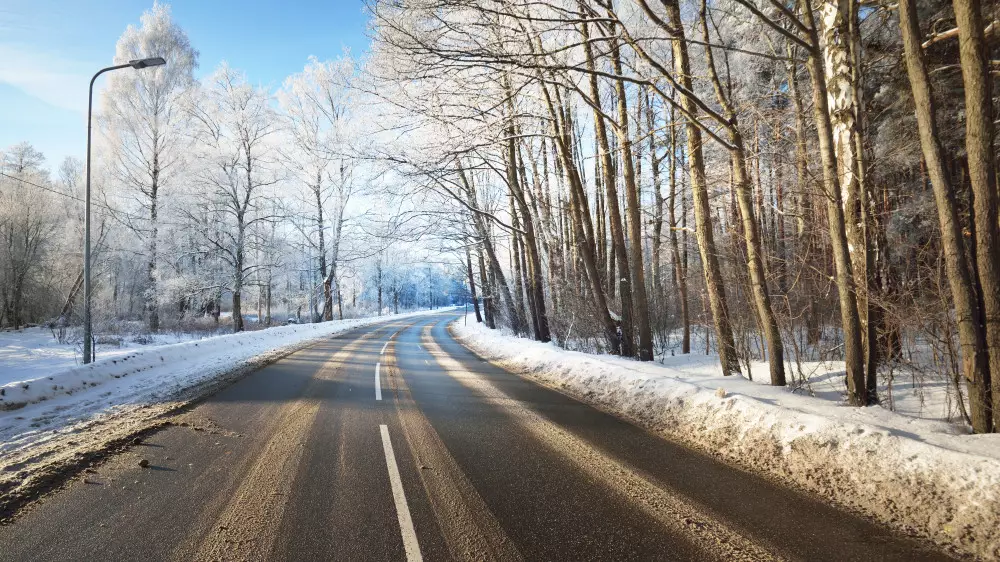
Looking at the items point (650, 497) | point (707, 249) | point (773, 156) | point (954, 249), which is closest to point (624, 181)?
point (773, 156)

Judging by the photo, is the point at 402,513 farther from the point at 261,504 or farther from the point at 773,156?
the point at 773,156

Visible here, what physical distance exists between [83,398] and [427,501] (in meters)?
6.96

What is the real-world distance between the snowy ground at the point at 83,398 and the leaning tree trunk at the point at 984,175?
25.7 feet

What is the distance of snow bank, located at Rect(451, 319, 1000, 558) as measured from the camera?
8.81 feet

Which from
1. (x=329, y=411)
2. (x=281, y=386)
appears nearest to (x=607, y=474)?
(x=329, y=411)

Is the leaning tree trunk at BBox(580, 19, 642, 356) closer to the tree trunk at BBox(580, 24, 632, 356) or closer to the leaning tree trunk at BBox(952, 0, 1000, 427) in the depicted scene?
the tree trunk at BBox(580, 24, 632, 356)

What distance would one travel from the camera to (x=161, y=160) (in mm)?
21500

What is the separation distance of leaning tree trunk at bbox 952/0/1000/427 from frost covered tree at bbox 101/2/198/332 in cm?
2704

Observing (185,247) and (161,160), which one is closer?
(161,160)

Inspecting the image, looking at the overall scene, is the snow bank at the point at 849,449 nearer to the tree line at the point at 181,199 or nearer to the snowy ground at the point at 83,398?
the snowy ground at the point at 83,398

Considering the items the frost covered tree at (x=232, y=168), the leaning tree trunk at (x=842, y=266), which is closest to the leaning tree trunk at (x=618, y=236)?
the leaning tree trunk at (x=842, y=266)

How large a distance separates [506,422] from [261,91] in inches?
968

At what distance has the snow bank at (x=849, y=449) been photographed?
8.81 ft

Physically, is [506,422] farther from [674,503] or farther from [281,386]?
[281,386]
